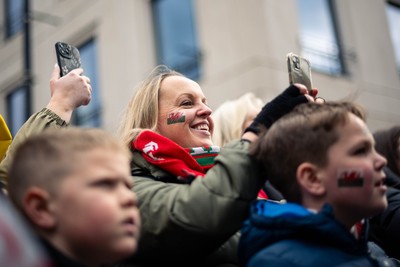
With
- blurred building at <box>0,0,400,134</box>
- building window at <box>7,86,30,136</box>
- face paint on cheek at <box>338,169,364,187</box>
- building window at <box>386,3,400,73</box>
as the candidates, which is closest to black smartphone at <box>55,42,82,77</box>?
face paint on cheek at <box>338,169,364,187</box>

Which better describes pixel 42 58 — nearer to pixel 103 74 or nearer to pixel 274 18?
pixel 103 74

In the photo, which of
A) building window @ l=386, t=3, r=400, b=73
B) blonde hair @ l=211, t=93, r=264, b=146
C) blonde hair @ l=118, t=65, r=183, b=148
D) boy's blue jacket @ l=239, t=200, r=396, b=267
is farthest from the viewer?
building window @ l=386, t=3, r=400, b=73

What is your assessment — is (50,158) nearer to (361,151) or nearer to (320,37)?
(361,151)

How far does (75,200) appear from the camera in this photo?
161 centimetres

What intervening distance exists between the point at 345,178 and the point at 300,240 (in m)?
0.27

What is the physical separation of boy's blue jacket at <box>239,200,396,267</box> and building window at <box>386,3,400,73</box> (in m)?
10.6

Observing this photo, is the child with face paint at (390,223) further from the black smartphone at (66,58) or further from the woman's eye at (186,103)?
the black smartphone at (66,58)

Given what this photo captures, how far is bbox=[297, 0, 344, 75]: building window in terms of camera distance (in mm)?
10570

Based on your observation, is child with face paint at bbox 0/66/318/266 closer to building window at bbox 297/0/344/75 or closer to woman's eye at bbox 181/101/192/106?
woman's eye at bbox 181/101/192/106

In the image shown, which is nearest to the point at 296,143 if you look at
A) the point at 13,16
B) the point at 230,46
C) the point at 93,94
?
the point at 230,46

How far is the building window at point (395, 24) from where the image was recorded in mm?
11977

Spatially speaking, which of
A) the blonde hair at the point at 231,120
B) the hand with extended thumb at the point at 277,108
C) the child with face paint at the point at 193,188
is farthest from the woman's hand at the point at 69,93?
the blonde hair at the point at 231,120

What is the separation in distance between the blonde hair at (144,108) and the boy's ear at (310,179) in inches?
37.0

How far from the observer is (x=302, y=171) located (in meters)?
2.11
